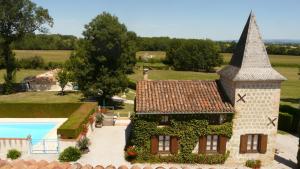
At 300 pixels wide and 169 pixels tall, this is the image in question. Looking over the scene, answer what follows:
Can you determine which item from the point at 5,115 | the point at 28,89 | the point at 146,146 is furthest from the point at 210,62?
the point at 146,146

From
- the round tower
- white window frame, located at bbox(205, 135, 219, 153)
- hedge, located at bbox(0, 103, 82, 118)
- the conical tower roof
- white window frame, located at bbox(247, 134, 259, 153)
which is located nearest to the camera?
the conical tower roof

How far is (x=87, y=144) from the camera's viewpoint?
24891 millimetres

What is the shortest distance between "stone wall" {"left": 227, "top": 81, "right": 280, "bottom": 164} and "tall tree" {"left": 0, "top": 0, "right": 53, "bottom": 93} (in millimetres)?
39278

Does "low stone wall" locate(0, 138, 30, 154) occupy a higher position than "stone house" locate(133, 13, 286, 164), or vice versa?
"stone house" locate(133, 13, 286, 164)

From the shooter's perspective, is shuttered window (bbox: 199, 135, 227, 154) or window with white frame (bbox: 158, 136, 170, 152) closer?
shuttered window (bbox: 199, 135, 227, 154)

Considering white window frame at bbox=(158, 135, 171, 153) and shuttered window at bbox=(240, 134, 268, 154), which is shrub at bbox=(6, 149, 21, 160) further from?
shuttered window at bbox=(240, 134, 268, 154)

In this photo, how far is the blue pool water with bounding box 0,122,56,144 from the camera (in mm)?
30609

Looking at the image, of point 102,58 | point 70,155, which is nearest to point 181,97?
point 70,155

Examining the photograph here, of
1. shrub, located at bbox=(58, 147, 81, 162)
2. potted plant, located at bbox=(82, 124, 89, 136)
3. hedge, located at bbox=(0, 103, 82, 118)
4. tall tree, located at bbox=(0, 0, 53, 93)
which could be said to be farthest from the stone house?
tall tree, located at bbox=(0, 0, 53, 93)

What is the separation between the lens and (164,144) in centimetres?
2280

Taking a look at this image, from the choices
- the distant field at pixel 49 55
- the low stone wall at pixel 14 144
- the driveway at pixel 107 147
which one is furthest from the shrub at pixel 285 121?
the distant field at pixel 49 55

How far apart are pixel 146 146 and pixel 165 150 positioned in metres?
1.49

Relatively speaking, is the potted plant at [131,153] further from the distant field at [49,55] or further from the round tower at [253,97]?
the distant field at [49,55]

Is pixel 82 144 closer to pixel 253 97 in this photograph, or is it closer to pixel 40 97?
pixel 253 97
